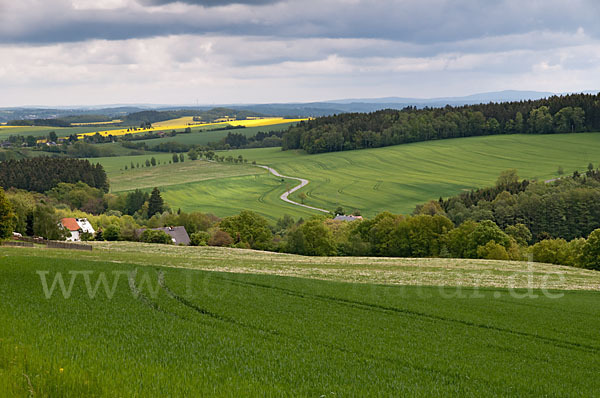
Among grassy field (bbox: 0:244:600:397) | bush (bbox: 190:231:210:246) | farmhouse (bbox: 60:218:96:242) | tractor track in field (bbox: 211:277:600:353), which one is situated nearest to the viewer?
grassy field (bbox: 0:244:600:397)

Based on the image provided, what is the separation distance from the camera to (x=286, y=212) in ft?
343

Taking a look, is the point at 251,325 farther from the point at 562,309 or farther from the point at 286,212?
the point at 286,212

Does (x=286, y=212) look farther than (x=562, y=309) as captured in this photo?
Yes

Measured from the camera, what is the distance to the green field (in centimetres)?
11406

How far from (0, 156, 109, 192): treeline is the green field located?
8.39 meters

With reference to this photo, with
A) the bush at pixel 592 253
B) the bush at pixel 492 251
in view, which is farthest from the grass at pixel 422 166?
the bush at pixel 592 253

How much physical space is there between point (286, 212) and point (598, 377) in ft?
298

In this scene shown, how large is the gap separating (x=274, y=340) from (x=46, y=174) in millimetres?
134135

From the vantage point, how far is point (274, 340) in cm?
1548

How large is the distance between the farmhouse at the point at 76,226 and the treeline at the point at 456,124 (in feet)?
314

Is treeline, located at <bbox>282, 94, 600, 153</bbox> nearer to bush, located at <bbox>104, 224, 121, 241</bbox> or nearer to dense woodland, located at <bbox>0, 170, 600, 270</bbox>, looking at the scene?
dense woodland, located at <bbox>0, 170, 600, 270</bbox>

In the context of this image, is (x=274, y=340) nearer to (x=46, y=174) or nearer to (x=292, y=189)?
(x=292, y=189)

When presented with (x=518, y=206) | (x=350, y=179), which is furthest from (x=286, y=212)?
(x=518, y=206)

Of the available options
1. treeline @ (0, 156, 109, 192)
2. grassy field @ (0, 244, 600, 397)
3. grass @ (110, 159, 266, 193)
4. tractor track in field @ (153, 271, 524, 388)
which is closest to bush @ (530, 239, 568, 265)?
grassy field @ (0, 244, 600, 397)
